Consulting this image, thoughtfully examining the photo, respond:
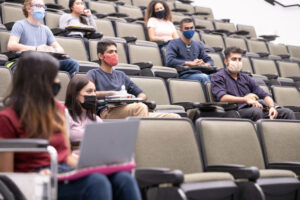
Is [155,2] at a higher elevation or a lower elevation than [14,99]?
higher

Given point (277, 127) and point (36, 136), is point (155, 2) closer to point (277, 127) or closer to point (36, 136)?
point (277, 127)

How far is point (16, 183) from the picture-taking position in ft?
2.46

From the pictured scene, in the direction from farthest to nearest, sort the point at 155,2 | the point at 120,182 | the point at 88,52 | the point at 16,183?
the point at 155,2, the point at 88,52, the point at 120,182, the point at 16,183

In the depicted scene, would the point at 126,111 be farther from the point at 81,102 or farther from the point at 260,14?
the point at 260,14

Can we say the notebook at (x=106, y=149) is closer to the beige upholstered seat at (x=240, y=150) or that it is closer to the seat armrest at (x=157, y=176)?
the seat armrest at (x=157, y=176)

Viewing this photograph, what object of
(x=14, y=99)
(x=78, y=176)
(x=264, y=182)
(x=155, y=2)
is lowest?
(x=264, y=182)

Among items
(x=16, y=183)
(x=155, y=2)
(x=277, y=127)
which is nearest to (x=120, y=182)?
(x=16, y=183)

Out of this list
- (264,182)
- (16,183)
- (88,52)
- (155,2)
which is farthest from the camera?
(155,2)

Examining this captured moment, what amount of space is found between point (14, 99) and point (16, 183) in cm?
14

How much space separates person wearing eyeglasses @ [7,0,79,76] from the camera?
65.6 inches

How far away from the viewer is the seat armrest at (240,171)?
1.07 m

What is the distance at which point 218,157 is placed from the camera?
1.23 metres

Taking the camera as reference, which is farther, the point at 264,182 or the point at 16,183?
the point at 264,182

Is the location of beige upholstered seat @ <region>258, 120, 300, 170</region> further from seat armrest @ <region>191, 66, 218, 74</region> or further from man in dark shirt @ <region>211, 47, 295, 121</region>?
seat armrest @ <region>191, 66, 218, 74</region>
